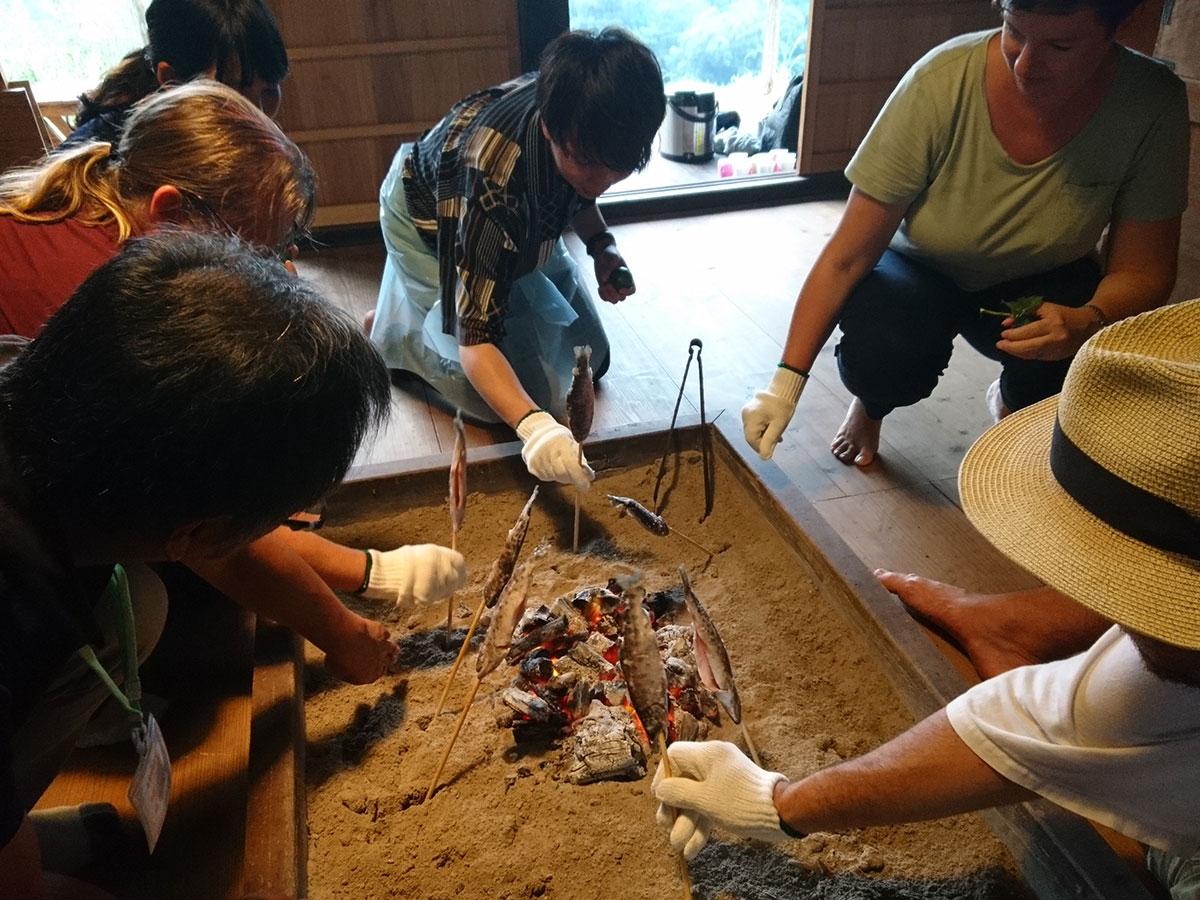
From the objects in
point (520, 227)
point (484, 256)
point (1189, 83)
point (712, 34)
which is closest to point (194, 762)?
point (484, 256)

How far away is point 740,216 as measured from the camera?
150 inches

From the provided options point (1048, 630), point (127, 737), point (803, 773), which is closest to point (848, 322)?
point (1048, 630)

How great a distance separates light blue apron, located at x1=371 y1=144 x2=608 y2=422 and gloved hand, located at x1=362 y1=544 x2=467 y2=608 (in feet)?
2.83

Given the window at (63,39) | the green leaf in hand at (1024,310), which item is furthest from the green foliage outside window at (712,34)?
the green leaf in hand at (1024,310)

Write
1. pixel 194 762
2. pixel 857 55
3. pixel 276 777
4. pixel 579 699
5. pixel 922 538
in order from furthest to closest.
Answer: pixel 857 55 → pixel 922 538 → pixel 579 699 → pixel 194 762 → pixel 276 777

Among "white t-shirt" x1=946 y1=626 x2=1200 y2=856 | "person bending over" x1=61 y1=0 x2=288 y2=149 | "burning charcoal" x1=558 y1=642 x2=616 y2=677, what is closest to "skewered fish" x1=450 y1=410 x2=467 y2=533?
"burning charcoal" x1=558 y1=642 x2=616 y2=677

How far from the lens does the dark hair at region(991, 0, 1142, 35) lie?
4.37ft

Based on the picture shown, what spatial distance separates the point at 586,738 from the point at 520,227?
1.04 metres

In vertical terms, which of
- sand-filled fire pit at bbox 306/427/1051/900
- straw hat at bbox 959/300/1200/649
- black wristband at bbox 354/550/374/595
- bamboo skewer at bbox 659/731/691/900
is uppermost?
straw hat at bbox 959/300/1200/649

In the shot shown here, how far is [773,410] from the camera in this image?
176 cm

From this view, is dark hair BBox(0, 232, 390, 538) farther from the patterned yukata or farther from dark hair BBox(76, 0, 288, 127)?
dark hair BBox(76, 0, 288, 127)

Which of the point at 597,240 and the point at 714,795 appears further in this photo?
the point at 597,240

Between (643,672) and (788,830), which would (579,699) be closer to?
(643,672)

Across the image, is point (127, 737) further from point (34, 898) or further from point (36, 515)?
point (36, 515)
